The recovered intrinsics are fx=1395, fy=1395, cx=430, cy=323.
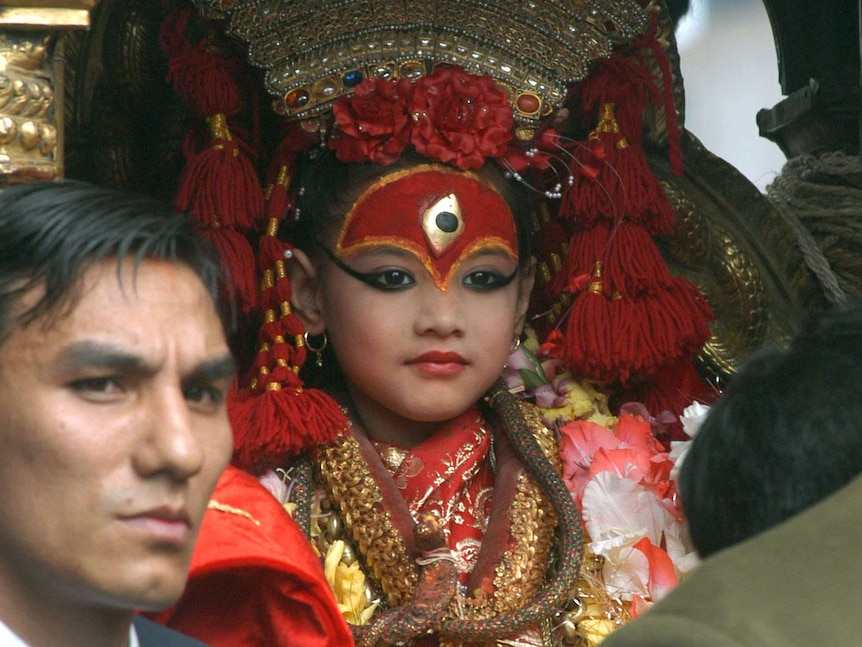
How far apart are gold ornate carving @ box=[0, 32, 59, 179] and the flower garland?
3.58 ft

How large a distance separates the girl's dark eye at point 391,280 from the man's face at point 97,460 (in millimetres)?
973

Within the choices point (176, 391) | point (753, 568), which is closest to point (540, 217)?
point (176, 391)

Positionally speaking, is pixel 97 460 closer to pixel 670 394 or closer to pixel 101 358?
pixel 101 358

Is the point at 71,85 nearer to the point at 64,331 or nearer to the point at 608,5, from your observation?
the point at 608,5

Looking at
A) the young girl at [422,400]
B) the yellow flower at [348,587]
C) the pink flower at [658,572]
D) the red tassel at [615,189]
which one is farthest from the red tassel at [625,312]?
the yellow flower at [348,587]

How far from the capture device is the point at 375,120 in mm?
2289

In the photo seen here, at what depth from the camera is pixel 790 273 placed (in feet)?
9.22

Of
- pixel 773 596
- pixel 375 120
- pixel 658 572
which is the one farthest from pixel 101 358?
pixel 658 572

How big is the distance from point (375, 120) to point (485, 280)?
32 cm

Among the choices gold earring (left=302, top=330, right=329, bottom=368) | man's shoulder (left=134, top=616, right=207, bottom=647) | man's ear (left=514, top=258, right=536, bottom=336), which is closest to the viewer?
man's shoulder (left=134, top=616, right=207, bottom=647)

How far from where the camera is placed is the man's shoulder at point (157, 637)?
1488mm

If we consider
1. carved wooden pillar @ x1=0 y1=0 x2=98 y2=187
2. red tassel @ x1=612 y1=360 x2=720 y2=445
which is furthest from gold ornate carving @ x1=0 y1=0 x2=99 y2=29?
red tassel @ x1=612 y1=360 x2=720 y2=445

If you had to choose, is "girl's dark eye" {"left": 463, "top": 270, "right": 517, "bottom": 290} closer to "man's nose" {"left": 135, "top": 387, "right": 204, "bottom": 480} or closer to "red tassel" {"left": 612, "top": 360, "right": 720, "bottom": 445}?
"red tassel" {"left": 612, "top": 360, "right": 720, "bottom": 445}

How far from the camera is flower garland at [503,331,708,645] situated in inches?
88.3
